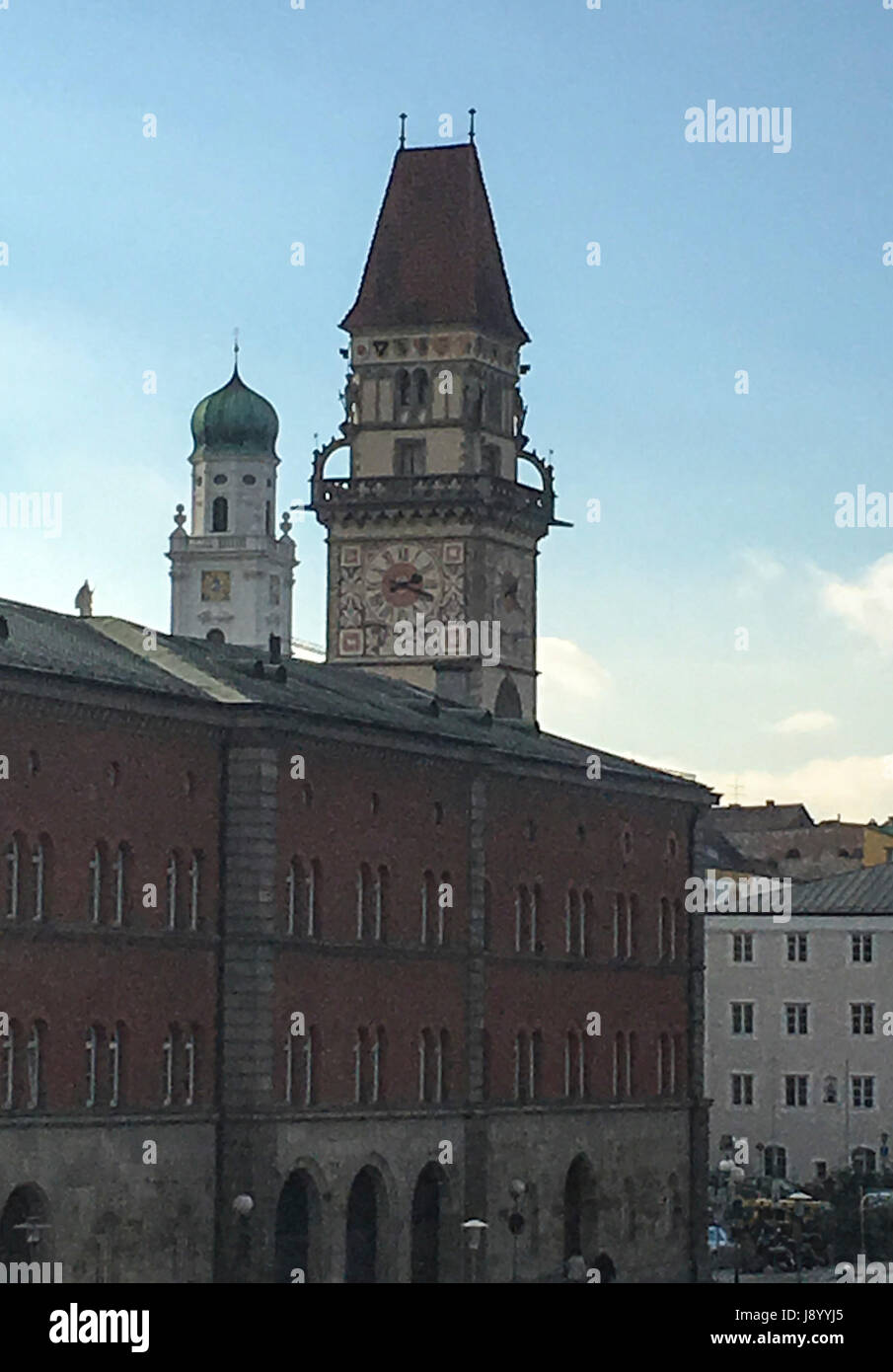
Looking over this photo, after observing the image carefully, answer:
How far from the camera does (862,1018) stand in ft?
462

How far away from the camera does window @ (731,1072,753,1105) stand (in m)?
142

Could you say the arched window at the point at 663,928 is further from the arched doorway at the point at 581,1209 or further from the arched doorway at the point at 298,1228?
the arched doorway at the point at 298,1228

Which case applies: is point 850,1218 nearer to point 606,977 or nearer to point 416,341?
point 606,977

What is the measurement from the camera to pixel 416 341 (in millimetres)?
145125

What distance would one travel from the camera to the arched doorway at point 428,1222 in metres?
90.2

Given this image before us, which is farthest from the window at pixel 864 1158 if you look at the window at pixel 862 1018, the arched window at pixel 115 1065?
the arched window at pixel 115 1065

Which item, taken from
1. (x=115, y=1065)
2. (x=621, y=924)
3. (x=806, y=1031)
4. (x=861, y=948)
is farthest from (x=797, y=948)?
(x=115, y=1065)

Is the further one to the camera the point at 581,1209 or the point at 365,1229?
the point at 581,1209

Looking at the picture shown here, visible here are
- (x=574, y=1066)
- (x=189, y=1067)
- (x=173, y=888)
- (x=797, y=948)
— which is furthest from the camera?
(x=797, y=948)

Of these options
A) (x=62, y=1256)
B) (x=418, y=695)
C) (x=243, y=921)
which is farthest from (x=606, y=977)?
(x=62, y=1256)

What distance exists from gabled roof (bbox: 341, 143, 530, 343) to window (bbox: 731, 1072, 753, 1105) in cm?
3127

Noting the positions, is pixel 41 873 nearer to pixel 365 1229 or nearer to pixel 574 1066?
pixel 365 1229

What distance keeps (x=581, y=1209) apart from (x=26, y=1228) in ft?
97.4

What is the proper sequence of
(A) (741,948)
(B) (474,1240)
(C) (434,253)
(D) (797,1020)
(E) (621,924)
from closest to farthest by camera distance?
(B) (474,1240) < (E) (621,924) < (D) (797,1020) < (A) (741,948) < (C) (434,253)
